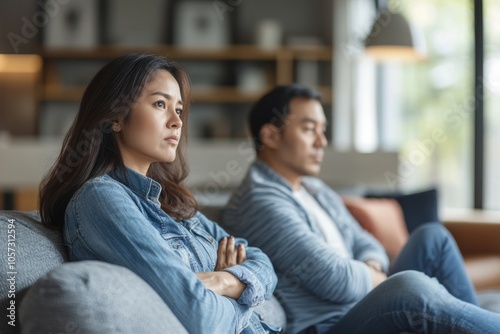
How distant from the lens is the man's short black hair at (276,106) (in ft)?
9.34

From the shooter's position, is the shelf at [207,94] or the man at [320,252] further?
the shelf at [207,94]

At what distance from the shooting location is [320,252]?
95.0 inches

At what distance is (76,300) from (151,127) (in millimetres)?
573

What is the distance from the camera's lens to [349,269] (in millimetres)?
2412

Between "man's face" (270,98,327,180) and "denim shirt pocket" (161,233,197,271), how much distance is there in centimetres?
93

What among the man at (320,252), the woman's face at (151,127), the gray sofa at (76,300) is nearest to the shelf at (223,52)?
the man at (320,252)

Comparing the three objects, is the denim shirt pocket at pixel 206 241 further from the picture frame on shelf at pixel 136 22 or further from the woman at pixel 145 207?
the picture frame on shelf at pixel 136 22

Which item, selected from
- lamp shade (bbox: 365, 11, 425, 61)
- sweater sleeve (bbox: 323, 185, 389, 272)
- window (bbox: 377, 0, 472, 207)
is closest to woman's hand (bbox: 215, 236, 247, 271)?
sweater sleeve (bbox: 323, 185, 389, 272)

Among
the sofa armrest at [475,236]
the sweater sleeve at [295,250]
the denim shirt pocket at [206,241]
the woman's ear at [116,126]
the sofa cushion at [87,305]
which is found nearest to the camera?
the sofa cushion at [87,305]

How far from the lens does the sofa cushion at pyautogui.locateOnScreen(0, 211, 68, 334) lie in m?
1.62

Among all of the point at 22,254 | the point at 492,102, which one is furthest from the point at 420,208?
the point at 22,254

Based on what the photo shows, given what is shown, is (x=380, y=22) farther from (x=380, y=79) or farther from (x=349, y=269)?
(x=349, y=269)

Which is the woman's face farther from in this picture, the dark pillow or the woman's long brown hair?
the dark pillow

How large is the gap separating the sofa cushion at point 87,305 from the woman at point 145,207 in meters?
0.14
